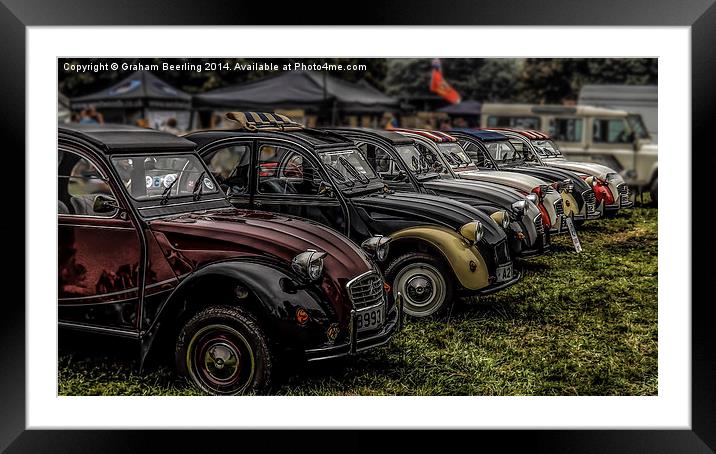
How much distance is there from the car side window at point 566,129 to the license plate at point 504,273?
14.1 ft

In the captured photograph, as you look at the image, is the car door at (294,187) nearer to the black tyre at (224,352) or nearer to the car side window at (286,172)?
the car side window at (286,172)

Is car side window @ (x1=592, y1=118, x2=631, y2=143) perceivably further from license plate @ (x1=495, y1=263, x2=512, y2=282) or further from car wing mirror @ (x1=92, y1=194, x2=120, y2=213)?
car wing mirror @ (x1=92, y1=194, x2=120, y2=213)

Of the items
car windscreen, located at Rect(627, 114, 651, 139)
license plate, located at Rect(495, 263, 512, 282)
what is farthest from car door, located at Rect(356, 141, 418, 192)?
car windscreen, located at Rect(627, 114, 651, 139)

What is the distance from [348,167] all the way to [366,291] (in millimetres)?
1751

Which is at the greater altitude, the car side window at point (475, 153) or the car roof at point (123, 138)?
the car side window at point (475, 153)

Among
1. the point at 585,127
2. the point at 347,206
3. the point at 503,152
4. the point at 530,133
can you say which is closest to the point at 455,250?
the point at 347,206

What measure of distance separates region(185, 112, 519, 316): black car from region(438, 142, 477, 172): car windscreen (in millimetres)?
1470

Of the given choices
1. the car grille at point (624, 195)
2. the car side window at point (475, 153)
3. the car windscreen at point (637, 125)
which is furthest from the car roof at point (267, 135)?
the car windscreen at point (637, 125)

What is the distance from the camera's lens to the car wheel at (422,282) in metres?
6.71

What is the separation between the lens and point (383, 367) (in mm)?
5953

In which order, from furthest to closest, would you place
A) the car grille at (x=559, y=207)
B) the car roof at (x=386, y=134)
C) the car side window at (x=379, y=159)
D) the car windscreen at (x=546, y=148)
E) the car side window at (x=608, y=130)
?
the car side window at (x=608, y=130)
the car windscreen at (x=546, y=148)
the car grille at (x=559, y=207)
the car roof at (x=386, y=134)
the car side window at (x=379, y=159)

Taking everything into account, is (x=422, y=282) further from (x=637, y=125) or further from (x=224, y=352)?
(x=637, y=125)

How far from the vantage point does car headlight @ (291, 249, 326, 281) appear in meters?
5.19
